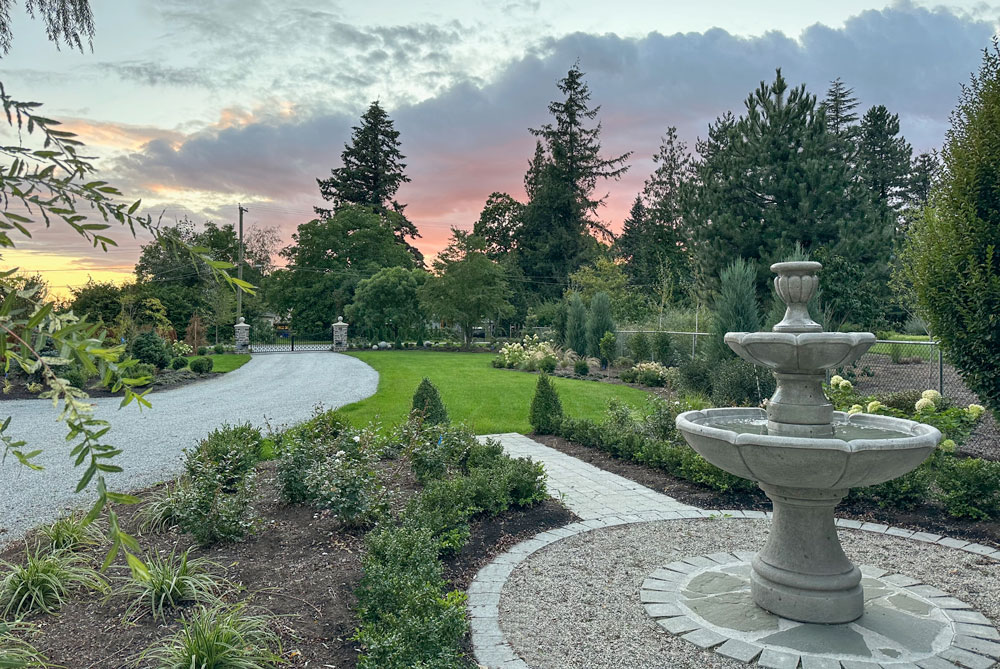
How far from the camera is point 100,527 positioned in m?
5.18

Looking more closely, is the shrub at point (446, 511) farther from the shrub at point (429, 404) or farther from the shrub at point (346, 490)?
the shrub at point (429, 404)

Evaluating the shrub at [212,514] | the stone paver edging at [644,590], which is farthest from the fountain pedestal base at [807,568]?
the shrub at [212,514]

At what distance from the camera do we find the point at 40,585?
3895mm

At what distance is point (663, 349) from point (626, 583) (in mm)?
15665

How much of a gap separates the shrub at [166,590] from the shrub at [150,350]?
51.6 feet

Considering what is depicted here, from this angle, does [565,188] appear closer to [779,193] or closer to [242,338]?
[242,338]

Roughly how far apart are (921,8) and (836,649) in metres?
7.49

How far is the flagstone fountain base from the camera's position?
11.3 feet

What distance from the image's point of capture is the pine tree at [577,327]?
78.8 ft

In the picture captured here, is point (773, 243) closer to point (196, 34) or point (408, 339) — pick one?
point (196, 34)

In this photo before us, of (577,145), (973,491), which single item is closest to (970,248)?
(973,491)

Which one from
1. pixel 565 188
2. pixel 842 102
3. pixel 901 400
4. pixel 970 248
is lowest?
pixel 901 400

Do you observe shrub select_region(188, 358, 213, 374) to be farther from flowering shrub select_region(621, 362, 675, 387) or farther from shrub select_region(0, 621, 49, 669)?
shrub select_region(0, 621, 49, 669)

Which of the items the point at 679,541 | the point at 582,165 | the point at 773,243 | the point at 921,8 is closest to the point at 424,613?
the point at 679,541
